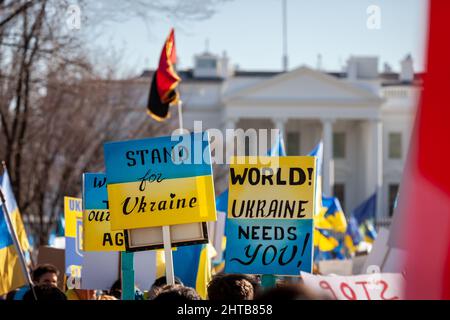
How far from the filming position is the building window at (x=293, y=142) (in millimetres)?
76500

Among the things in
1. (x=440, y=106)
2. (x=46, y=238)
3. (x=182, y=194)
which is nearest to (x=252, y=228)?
(x=182, y=194)

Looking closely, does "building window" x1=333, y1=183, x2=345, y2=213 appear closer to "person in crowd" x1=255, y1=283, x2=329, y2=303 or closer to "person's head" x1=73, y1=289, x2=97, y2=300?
"person's head" x1=73, y1=289, x2=97, y2=300

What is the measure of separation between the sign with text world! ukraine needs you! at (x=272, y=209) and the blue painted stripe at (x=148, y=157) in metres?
0.62

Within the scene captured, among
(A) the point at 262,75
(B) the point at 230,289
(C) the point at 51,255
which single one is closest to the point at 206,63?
(A) the point at 262,75

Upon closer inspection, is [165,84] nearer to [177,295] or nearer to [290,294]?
Result: [177,295]

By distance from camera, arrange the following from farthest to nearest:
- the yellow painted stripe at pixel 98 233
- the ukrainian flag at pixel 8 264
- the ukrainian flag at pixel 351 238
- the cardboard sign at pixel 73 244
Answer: the ukrainian flag at pixel 351 238 → the cardboard sign at pixel 73 244 → the yellow painted stripe at pixel 98 233 → the ukrainian flag at pixel 8 264

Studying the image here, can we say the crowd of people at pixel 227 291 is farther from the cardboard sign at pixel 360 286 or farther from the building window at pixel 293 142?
the building window at pixel 293 142

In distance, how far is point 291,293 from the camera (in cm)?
350

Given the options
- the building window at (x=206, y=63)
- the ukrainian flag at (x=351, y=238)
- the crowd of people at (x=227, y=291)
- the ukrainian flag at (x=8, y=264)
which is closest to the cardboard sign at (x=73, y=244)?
the ukrainian flag at (x=8, y=264)

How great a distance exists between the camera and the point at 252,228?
707 centimetres

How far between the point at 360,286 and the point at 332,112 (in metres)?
72.1

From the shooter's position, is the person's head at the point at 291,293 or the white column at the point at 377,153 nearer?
the person's head at the point at 291,293

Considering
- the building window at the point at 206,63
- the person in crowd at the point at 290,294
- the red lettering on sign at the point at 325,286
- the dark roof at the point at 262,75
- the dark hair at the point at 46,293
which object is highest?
the person in crowd at the point at 290,294
